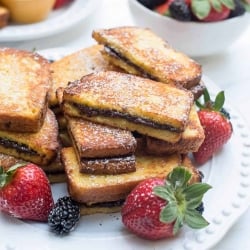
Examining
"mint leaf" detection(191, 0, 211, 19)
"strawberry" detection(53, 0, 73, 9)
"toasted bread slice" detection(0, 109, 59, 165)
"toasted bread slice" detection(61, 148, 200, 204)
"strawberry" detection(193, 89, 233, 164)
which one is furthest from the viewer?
"strawberry" detection(53, 0, 73, 9)

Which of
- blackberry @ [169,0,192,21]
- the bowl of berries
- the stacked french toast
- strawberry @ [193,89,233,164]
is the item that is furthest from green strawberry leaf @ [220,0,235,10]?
strawberry @ [193,89,233,164]

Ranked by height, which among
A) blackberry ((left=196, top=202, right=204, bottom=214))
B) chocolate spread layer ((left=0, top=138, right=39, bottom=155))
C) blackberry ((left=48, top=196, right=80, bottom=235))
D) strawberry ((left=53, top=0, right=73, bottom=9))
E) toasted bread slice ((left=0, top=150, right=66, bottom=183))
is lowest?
strawberry ((left=53, top=0, right=73, bottom=9))

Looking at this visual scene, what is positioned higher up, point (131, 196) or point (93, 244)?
point (131, 196)

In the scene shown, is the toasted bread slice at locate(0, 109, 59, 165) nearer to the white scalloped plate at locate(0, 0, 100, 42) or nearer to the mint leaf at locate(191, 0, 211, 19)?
the white scalloped plate at locate(0, 0, 100, 42)

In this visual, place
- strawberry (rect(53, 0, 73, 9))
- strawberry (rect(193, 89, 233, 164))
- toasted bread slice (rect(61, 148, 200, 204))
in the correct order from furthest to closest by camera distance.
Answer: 1. strawberry (rect(53, 0, 73, 9))
2. strawberry (rect(193, 89, 233, 164))
3. toasted bread slice (rect(61, 148, 200, 204))

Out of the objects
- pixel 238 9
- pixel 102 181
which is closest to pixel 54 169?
pixel 102 181

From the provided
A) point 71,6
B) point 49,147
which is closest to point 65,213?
point 49,147

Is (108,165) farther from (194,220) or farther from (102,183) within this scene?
(194,220)

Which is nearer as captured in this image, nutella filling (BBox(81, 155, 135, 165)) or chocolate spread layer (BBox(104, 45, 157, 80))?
nutella filling (BBox(81, 155, 135, 165))

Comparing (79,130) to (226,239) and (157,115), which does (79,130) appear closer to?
(157,115)
